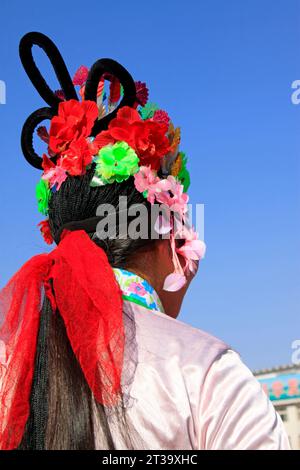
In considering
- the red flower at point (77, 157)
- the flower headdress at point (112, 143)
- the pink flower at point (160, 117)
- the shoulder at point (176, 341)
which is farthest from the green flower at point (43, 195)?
the shoulder at point (176, 341)

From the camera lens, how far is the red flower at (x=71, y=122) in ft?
7.29

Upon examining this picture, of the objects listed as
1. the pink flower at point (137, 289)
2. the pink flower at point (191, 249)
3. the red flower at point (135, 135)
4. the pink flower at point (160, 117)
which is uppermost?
the pink flower at point (160, 117)

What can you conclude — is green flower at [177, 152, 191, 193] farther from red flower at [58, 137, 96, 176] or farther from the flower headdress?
red flower at [58, 137, 96, 176]

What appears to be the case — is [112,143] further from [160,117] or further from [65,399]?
[65,399]

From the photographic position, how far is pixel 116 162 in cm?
205

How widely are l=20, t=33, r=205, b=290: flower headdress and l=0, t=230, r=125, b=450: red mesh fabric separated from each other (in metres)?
0.29

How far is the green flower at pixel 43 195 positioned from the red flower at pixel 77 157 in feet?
0.35

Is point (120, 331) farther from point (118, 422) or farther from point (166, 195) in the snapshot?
point (166, 195)

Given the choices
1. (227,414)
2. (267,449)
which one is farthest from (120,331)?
(267,449)

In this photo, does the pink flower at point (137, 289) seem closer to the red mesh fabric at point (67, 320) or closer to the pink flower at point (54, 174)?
the red mesh fabric at point (67, 320)

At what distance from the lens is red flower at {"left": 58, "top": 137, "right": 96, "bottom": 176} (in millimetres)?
2104

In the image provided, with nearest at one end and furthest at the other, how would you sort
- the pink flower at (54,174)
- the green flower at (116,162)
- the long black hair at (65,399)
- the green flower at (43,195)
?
the long black hair at (65,399) → the green flower at (116,162) → the pink flower at (54,174) → the green flower at (43,195)

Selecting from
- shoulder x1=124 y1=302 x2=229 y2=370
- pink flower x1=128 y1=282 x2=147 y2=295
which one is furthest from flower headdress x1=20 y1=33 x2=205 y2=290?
shoulder x1=124 y1=302 x2=229 y2=370

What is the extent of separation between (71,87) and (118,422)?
49.8 inches
